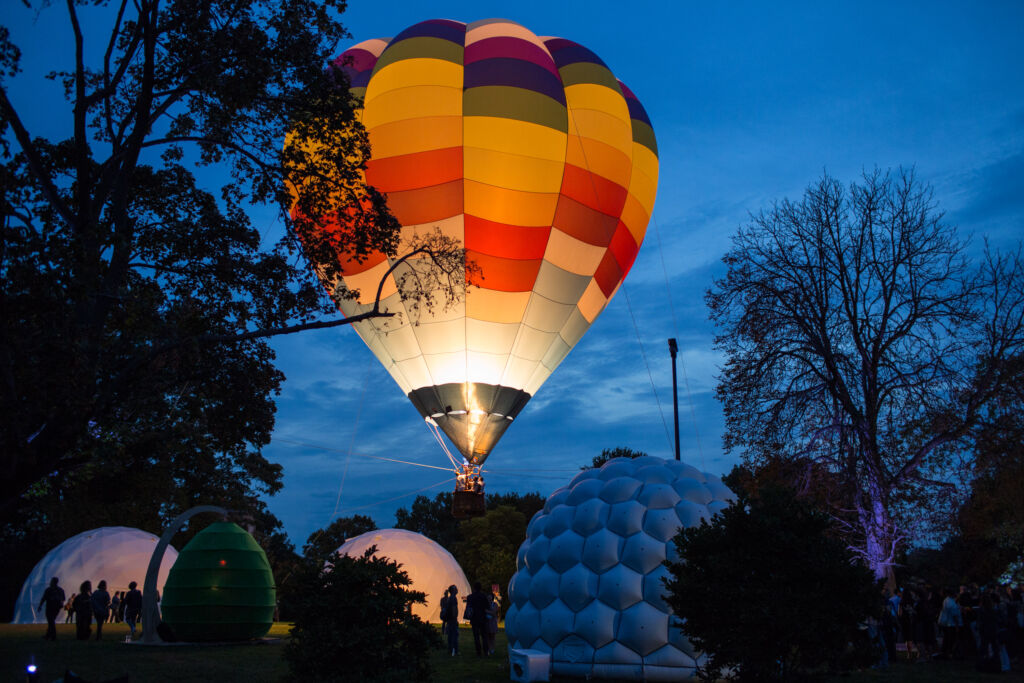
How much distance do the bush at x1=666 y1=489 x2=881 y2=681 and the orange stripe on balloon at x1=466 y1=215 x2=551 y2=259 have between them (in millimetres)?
14196

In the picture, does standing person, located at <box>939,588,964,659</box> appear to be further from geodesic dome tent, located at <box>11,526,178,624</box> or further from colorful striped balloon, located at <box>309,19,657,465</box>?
geodesic dome tent, located at <box>11,526,178,624</box>

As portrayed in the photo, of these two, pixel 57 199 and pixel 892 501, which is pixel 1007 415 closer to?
pixel 892 501

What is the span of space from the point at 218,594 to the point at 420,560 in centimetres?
1998

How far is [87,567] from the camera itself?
33.7m

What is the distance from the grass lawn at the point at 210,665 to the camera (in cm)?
1274

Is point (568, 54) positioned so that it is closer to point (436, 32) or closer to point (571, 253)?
point (436, 32)

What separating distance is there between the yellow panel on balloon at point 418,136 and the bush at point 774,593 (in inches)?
606

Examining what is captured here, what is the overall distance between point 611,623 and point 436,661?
5813 millimetres

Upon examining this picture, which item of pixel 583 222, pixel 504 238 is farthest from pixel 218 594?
pixel 583 222

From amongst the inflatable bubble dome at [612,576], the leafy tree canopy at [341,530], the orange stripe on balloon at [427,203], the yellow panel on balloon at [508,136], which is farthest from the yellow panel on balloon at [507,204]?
the leafy tree canopy at [341,530]

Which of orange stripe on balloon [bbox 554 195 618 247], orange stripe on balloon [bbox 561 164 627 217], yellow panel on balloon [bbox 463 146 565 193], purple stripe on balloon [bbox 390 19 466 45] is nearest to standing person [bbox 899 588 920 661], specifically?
orange stripe on balloon [bbox 554 195 618 247]

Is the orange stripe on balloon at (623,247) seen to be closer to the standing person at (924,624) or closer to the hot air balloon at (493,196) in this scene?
the hot air balloon at (493,196)

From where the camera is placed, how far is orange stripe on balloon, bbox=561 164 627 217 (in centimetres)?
2241

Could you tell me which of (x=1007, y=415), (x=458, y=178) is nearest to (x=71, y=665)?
(x=458, y=178)
